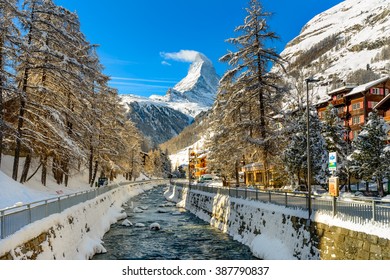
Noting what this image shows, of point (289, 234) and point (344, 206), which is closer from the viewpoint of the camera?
point (344, 206)

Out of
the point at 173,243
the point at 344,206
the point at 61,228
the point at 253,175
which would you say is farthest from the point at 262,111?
the point at 253,175

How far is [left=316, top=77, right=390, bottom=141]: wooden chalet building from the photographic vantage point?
57125 mm

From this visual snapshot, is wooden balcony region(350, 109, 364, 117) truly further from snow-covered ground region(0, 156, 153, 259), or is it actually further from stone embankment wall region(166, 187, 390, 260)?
snow-covered ground region(0, 156, 153, 259)

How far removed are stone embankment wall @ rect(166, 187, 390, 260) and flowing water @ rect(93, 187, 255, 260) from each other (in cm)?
97

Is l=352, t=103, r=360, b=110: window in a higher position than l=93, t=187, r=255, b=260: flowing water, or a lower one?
higher

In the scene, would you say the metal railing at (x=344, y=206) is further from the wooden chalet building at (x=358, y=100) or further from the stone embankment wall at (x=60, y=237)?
the wooden chalet building at (x=358, y=100)

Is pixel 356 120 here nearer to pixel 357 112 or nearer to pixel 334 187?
pixel 357 112

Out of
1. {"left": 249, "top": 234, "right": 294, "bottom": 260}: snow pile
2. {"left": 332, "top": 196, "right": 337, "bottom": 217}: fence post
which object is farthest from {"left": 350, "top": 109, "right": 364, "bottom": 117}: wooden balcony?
{"left": 332, "top": 196, "right": 337, "bottom": 217}: fence post

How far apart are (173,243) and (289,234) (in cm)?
878

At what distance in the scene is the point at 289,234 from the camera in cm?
1842

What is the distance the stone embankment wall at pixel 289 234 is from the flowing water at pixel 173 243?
0.97 m

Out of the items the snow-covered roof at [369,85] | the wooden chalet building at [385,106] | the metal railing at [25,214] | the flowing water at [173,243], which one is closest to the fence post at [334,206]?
the flowing water at [173,243]
